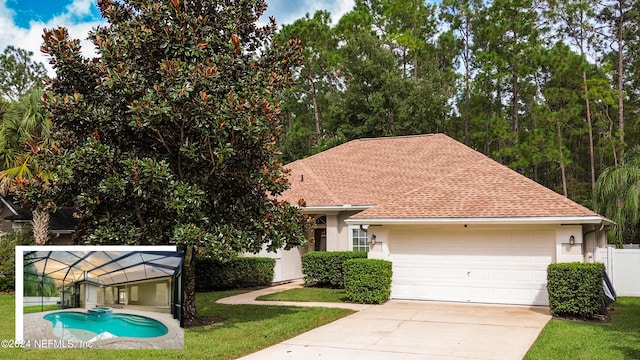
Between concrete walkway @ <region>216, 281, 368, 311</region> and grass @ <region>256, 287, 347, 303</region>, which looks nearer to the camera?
concrete walkway @ <region>216, 281, 368, 311</region>

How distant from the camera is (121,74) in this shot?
32.4 feet

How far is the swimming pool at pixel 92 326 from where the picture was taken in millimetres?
6590

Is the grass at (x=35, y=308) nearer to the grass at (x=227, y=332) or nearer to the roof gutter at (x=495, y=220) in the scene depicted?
the grass at (x=227, y=332)

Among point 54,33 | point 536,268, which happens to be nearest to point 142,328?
point 54,33

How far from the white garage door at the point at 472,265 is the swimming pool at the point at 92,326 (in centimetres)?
961

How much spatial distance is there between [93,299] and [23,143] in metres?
13.0

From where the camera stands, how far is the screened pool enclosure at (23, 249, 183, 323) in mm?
6547

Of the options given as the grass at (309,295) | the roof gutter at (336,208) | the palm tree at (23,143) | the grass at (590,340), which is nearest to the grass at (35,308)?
the grass at (590,340)

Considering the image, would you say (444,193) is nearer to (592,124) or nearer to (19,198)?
(19,198)

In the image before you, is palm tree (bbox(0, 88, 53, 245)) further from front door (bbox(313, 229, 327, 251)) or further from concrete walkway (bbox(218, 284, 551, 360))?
concrete walkway (bbox(218, 284, 551, 360))

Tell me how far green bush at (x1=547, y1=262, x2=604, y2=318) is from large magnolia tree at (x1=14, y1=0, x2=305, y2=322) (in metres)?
5.84

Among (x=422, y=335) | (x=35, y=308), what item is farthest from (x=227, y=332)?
(x=35, y=308)

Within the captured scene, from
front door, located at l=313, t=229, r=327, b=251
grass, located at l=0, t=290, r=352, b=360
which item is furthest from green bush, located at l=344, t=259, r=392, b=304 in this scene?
front door, located at l=313, t=229, r=327, b=251

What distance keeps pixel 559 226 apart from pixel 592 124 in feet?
74.0
